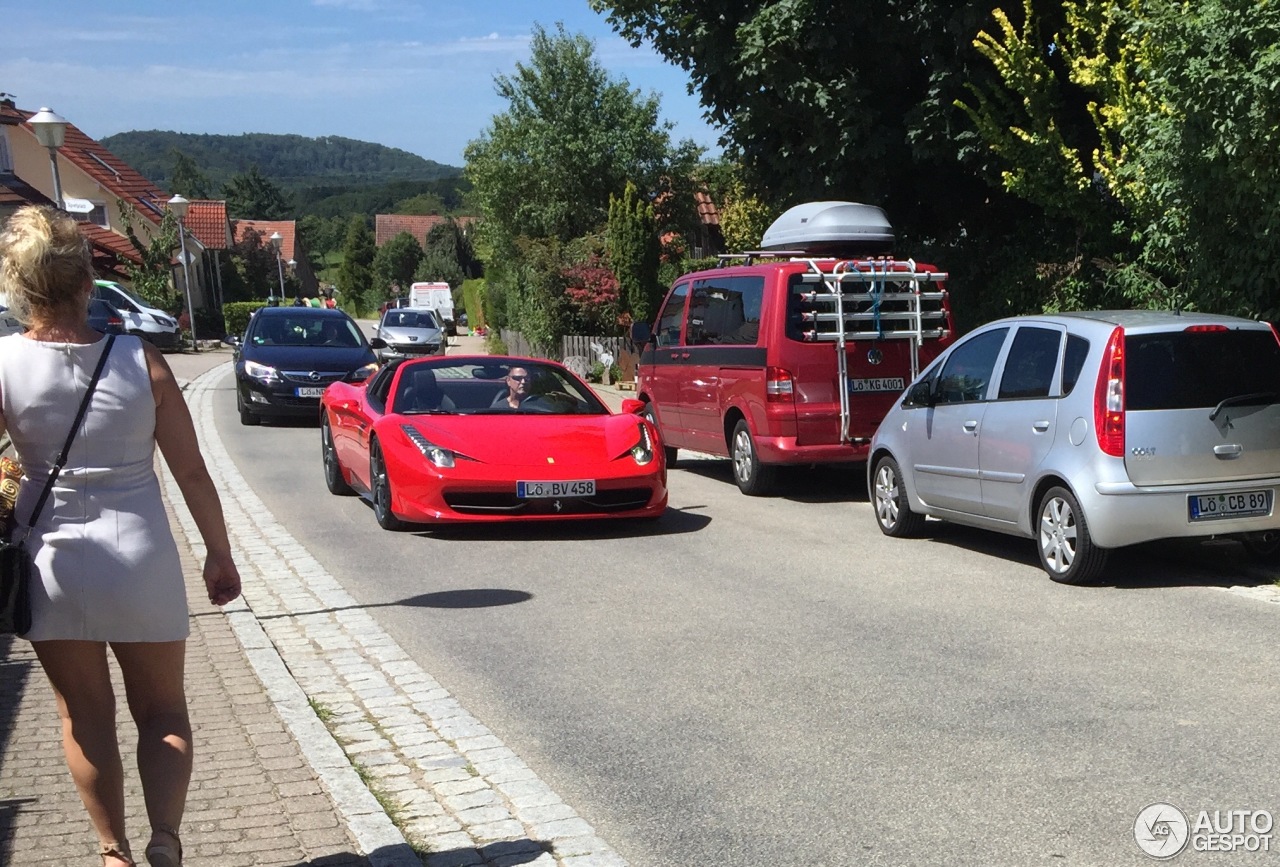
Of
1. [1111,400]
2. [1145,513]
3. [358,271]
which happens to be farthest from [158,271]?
[358,271]

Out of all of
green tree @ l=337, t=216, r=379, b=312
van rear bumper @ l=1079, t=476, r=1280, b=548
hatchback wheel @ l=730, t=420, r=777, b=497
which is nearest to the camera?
van rear bumper @ l=1079, t=476, r=1280, b=548

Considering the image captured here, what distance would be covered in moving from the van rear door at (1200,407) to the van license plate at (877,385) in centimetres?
451

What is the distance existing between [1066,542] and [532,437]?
4.17m

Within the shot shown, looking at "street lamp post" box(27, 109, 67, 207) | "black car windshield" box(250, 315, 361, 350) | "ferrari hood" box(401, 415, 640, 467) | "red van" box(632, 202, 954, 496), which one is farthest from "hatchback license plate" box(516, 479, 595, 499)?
"street lamp post" box(27, 109, 67, 207)

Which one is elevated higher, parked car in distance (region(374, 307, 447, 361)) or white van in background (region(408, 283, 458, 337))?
white van in background (region(408, 283, 458, 337))

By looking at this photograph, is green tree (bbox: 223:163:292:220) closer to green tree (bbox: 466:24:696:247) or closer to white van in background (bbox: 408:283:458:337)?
white van in background (bbox: 408:283:458:337)

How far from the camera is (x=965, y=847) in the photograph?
4.38 meters

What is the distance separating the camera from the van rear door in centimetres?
833

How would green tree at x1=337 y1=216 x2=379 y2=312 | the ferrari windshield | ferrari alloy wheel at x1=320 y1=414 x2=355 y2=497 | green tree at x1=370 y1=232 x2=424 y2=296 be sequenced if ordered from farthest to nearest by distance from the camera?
green tree at x1=370 y1=232 x2=424 y2=296 → green tree at x1=337 y1=216 x2=379 y2=312 → ferrari alloy wheel at x1=320 y1=414 x2=355 y2=497 → the ferrari windshield

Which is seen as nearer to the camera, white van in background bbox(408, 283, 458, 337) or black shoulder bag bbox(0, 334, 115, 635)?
black shoulder bag bbox(0, 334, 115, 635)

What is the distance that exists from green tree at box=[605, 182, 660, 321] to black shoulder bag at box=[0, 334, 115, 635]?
27443mm

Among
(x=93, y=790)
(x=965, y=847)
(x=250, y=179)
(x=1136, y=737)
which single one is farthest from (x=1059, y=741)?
(x=250, y=179)

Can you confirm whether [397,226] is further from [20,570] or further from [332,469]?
Answer: [20,570]

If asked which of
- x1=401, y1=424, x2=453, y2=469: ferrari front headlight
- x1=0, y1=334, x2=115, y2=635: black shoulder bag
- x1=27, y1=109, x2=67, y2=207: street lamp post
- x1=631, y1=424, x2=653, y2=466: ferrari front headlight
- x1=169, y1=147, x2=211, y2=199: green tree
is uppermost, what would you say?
x1=169, y1=147, x2=211, y2=199: green tree
